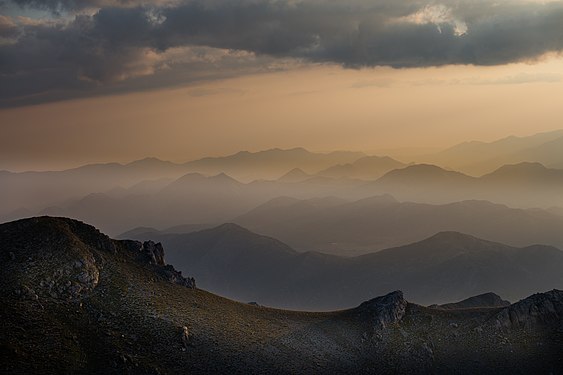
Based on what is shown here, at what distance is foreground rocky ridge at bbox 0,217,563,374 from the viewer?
105 m

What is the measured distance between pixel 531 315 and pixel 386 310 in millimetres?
39301

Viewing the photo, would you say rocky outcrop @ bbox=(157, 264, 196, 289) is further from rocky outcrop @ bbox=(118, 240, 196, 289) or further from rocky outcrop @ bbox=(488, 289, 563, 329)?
rocky outcrop @ bbox=(488, 289, 563, 329)

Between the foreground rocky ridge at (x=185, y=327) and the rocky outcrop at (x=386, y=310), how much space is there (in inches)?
13.1

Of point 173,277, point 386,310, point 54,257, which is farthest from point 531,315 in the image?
point 54,257

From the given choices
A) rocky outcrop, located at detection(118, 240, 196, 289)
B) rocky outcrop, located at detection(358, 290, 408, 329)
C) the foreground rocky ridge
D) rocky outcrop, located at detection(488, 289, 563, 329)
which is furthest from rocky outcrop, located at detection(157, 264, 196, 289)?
rocky outcrop, located at detection(488, 289, 563, 329)

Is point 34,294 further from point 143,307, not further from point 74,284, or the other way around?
point 143,307

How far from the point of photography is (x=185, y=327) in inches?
4756

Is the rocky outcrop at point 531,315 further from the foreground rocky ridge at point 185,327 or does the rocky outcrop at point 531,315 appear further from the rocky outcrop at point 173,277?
the rocky outcrop at point 173,277

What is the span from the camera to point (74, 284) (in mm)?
119438

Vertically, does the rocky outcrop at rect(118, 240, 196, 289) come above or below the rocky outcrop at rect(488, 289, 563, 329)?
above

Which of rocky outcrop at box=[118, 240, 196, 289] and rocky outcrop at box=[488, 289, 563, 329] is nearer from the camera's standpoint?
rocky outcrop at box=[488, 289, 563, 329]

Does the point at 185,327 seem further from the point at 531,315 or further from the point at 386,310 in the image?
the point at 531,315

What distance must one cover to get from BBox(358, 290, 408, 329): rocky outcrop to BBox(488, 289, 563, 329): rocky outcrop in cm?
2427

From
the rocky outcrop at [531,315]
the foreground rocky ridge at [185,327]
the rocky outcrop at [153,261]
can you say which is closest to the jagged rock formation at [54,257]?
the foreground rocky ridge at [185,327]
